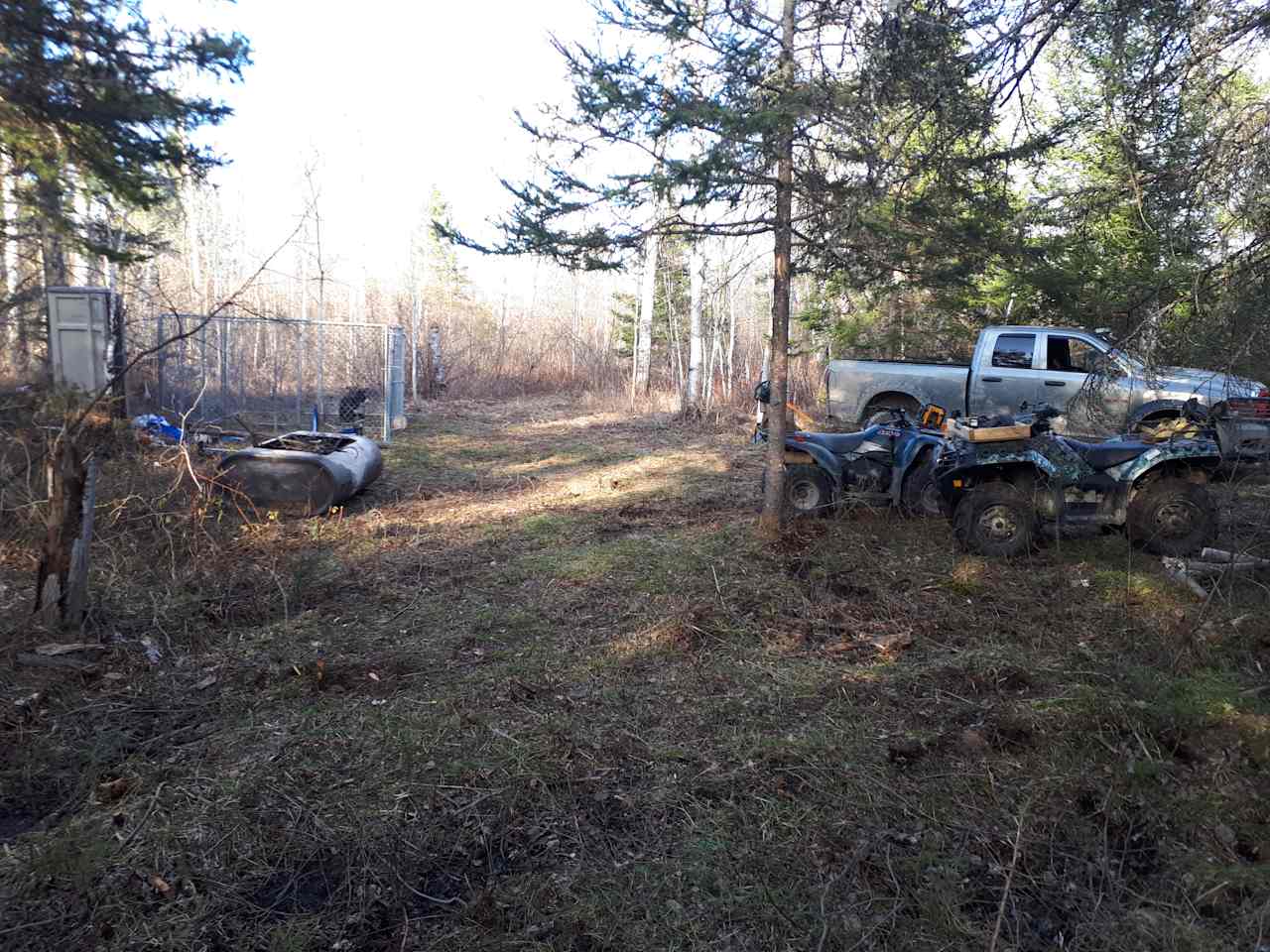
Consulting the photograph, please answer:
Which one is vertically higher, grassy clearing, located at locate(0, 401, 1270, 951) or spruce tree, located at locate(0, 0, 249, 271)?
spruce tree, located at locate(0, 0, 249, 271)

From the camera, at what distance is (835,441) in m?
8.00

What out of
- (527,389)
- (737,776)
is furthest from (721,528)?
(527,389)

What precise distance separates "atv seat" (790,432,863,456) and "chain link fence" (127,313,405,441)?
7.07 meters

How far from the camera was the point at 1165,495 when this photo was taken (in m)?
6.56

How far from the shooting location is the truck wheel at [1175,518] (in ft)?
21.3

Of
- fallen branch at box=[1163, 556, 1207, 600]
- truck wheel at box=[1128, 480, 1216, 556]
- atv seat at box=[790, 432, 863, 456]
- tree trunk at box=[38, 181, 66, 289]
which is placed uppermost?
tree trunk at box=[38, 181, 66, 289]

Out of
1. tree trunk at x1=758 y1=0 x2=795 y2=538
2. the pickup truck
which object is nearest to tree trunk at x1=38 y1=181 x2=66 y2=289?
tree trunk at x1=758 y1=0 x2=795 y2=538

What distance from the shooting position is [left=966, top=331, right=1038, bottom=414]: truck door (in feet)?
36.3

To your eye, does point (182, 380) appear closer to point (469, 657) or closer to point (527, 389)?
point (469, 657)

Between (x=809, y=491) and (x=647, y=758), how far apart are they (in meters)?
4.61

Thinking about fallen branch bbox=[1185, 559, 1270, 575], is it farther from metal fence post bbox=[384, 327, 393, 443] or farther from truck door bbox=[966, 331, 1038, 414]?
metal fence post bbox=[384, 327, 393, 443]

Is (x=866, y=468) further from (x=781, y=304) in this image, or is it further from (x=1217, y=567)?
(x=1217, y=567)

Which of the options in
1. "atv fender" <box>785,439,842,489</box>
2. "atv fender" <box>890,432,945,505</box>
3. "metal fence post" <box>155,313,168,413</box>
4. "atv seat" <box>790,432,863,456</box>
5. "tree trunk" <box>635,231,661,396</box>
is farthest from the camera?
"tree trunk" <box>635,231,661,396</box>

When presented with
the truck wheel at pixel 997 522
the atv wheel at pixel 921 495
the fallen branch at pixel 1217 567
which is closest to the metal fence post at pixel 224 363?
the atv wheel at pixel 921 495
